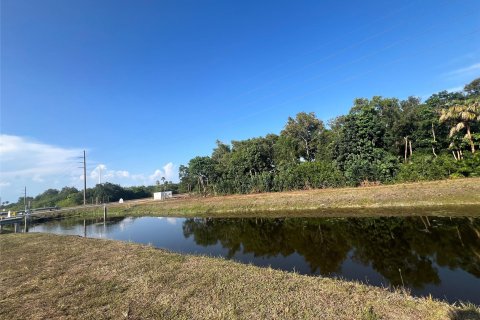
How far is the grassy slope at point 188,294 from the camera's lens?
516 cm

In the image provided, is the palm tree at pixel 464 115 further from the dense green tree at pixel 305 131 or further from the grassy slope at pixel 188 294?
the grassy slope at pixel 188 294

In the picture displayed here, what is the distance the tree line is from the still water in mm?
13618

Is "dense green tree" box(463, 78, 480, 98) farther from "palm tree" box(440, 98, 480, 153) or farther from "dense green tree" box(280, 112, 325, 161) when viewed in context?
"dense green tree" box(280, 112, 325, 161)

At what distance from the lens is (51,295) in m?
7.03

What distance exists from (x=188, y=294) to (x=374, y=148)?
105ft

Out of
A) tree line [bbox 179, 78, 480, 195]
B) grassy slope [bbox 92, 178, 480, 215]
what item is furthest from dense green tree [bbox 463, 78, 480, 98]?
grassy slope [bbox 92, 178, 480, 215]

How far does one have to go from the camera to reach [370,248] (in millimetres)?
11297

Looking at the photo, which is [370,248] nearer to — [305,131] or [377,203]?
[377,203]

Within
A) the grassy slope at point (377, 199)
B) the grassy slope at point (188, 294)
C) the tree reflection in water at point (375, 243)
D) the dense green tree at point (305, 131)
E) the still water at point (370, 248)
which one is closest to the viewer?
the grassy slope at point (188, 294)

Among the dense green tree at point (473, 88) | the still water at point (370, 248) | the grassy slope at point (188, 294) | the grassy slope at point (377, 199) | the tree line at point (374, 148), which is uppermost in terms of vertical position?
the dense green tree at point (473, 88)

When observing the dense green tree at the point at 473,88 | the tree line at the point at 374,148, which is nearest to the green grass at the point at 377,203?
the tree line at the point at 374,148

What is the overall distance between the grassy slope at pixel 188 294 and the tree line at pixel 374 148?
81.9ft

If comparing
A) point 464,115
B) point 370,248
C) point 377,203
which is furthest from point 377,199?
point 464,115

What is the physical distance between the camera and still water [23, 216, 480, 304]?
7770mm
